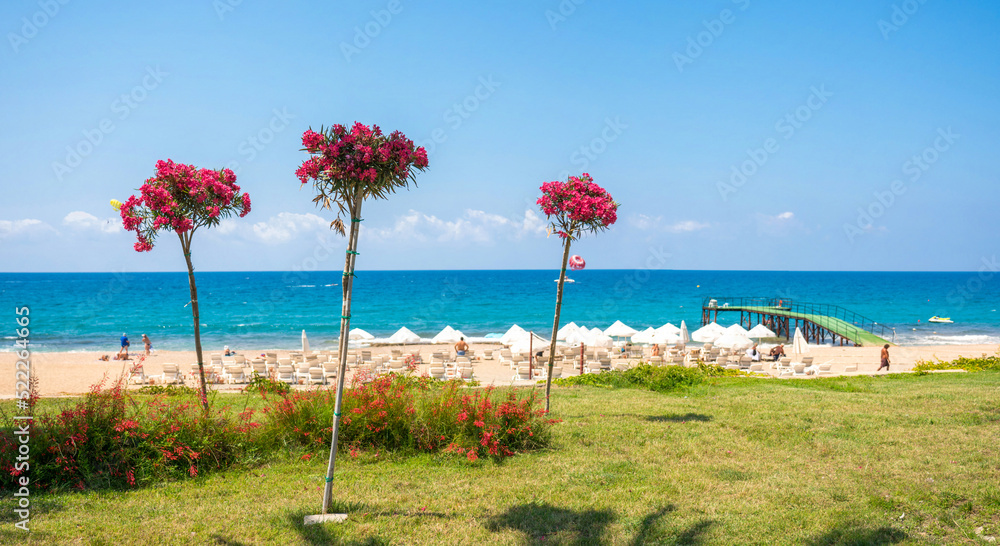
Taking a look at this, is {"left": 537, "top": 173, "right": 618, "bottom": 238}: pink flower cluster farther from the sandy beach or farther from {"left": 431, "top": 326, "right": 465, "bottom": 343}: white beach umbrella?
{"left": 431, "top": 326, "right": 465, "bottom": 343}: white beach umbrella

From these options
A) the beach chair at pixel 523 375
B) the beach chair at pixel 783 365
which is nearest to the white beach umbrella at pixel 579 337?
the beach chair at pixel 523 375

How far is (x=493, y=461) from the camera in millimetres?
7660

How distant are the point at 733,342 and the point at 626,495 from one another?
21.6m

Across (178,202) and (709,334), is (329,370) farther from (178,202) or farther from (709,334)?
(709,334)

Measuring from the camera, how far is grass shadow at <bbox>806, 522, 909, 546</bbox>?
5.06m

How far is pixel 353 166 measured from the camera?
17.0 feet

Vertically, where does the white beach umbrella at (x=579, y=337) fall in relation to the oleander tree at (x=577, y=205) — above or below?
below

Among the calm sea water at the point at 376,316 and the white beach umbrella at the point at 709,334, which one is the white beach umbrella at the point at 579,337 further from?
the calm sea water at the point at 376,316

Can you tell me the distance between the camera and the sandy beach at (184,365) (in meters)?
18.3

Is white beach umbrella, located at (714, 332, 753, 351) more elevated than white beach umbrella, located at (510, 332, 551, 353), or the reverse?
white beach umbrella, located at (714, 332, 753, 351)

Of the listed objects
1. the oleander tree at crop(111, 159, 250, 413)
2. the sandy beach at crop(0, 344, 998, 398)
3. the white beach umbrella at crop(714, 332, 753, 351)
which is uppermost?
the oleander tree at crop(111, 159, 250, 413)

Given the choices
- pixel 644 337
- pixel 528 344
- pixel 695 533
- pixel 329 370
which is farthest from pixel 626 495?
pixel 644 337

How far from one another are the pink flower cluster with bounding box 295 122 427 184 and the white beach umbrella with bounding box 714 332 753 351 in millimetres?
23303

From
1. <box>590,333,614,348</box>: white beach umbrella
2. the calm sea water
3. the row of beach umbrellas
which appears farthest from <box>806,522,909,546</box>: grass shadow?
the calm sea water
